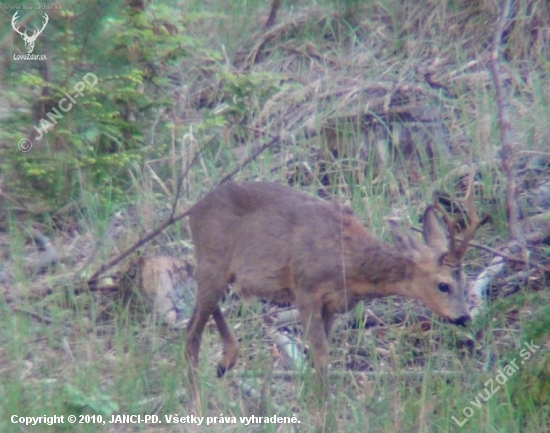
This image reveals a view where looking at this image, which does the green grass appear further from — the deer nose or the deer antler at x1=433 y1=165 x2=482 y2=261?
the deer antler at x1=433 y1=165 x2=482 y2=261

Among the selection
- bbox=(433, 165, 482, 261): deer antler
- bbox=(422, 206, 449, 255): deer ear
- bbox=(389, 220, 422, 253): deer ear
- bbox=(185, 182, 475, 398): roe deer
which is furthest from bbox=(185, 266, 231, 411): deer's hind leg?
bbox=(433, 165, 482, 261): deer antler

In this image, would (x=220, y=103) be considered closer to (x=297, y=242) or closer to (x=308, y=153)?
(x=308, y=153)

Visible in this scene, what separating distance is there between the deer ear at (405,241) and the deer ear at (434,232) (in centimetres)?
12

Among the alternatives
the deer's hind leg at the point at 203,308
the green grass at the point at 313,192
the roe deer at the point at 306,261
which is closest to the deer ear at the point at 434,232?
the roe deer at the point at 306,261

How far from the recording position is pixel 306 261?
7.20 m

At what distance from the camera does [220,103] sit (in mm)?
11266

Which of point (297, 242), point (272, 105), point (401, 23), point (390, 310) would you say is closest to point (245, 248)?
point (297, 242)

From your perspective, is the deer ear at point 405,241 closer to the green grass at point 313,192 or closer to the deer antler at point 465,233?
the deer antler at point 465,233

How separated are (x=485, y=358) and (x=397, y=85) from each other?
3.96 m

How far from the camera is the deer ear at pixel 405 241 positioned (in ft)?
23.5

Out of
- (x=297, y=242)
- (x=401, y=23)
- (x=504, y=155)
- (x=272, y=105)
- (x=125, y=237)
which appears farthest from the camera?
(x=401, y=23)

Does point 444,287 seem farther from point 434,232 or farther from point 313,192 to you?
point 313,192

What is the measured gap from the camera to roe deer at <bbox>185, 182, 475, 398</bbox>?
7.06m

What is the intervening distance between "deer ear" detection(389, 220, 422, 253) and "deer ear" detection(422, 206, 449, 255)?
124mm
